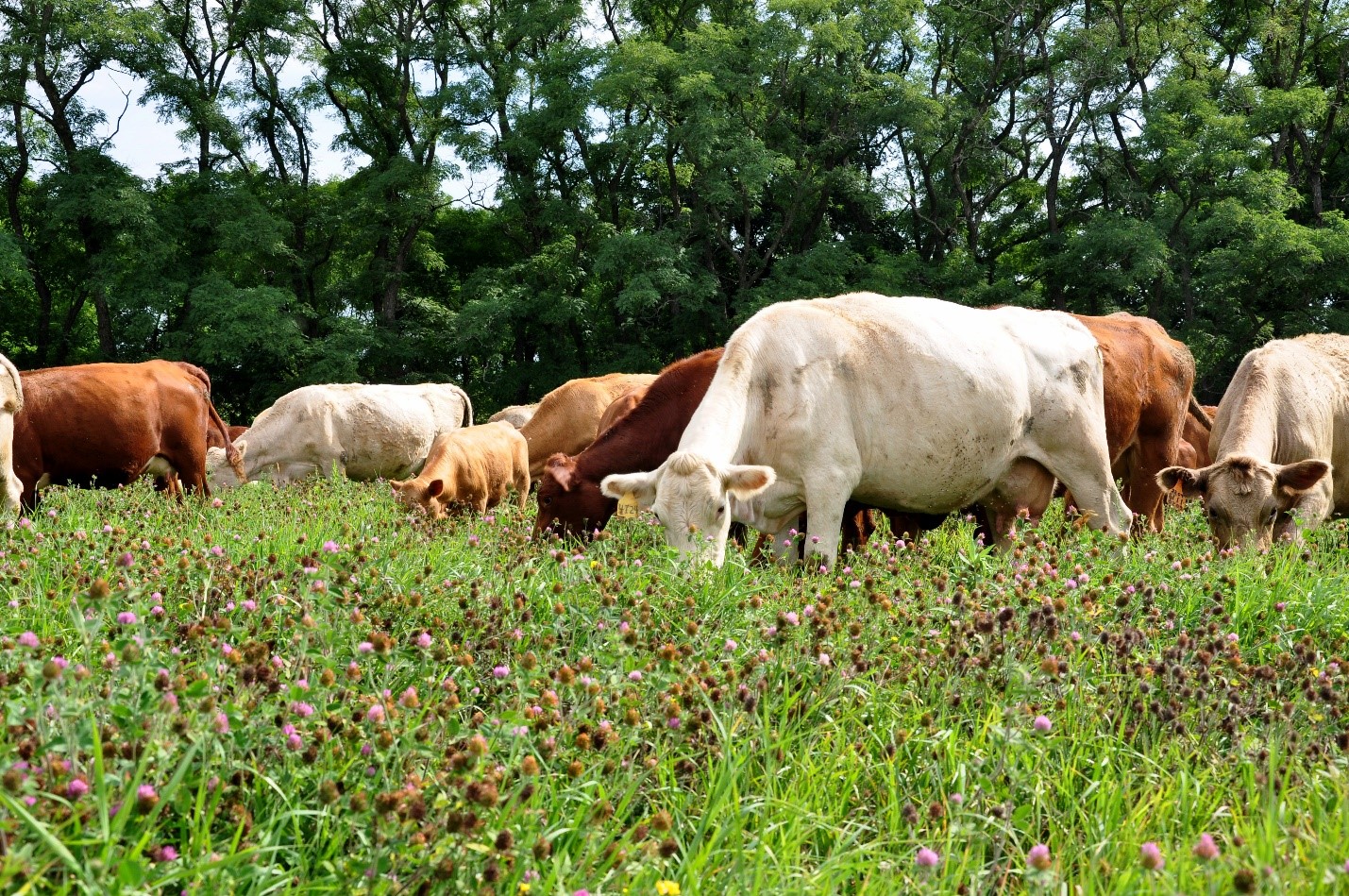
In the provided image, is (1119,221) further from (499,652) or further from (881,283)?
(499,652)

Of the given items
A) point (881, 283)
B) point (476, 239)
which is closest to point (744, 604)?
point (881, 283)

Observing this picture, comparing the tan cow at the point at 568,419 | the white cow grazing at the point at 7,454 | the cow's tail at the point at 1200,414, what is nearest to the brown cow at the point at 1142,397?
the cow's tail at the point at 1200,414

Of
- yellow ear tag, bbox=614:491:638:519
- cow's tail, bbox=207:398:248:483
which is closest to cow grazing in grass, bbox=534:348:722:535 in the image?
yellow ear tag, bbox=614:491:638:519

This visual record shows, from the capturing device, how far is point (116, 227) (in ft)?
101

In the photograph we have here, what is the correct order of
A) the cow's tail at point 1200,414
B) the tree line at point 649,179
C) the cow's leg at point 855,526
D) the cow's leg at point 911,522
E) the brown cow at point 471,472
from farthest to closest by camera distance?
1. the tree line at point 649,179
2. the cow's tail at point 1200,414
3. the brown cow at point 471,472
4. the cow's leg at point 911,522
5. the cow's leg at point 855,526

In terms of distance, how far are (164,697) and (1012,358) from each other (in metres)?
6.25

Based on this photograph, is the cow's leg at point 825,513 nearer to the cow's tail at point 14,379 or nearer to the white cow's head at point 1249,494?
the white cow's head at point 1249,494

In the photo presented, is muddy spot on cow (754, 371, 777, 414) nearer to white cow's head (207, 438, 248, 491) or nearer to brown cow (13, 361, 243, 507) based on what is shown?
brown cow (13, 361, 243, 507)

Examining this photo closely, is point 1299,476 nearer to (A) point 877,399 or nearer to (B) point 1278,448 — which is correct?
(B) point 1278,448

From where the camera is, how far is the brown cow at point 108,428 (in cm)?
971

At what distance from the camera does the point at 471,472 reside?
11258mm

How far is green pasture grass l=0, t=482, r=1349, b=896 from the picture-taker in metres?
2.19

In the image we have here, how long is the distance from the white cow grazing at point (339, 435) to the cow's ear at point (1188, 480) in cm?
1065

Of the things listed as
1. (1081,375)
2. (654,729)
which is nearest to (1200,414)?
(1081,375)
